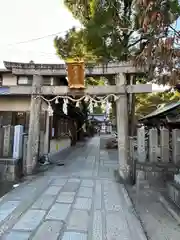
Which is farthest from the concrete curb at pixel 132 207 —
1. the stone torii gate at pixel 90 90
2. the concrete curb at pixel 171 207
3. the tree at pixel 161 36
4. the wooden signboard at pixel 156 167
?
the tree at pixel 161 36

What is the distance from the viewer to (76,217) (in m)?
4.77

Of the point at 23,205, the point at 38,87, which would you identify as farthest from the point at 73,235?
the point at 38,87

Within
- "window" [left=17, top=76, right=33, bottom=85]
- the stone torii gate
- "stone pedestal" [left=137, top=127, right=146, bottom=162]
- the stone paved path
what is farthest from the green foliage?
the stone paved path

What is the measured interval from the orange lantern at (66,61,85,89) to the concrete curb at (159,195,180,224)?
4.94m

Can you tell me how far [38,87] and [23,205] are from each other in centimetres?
510

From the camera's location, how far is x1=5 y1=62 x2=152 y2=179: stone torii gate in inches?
338

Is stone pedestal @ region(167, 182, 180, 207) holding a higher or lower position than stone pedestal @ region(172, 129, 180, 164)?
lower

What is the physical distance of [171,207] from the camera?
5.33 m

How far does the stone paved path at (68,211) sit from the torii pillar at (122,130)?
0.75 meters

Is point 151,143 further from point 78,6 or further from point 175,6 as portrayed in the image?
point 78,6

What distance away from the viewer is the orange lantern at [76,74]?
8.49m

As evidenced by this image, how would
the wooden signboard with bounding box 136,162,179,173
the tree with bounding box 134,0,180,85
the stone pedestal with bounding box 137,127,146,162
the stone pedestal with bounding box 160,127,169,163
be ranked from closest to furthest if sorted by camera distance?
the tree with bounding box 134,0,180,85 → the wooden signboard with bounding box 136,162,179,173 → the stone pedestal with bounding box 160,127,169,163 → the stone pedestal with bounding box 137,127,146,162

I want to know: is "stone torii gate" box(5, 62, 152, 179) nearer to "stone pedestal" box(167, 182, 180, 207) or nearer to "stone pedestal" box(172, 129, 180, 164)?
"stone pedestal" box(172, 129, 180, 164)

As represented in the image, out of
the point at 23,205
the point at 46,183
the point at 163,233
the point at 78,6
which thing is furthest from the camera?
the point at 78,6
